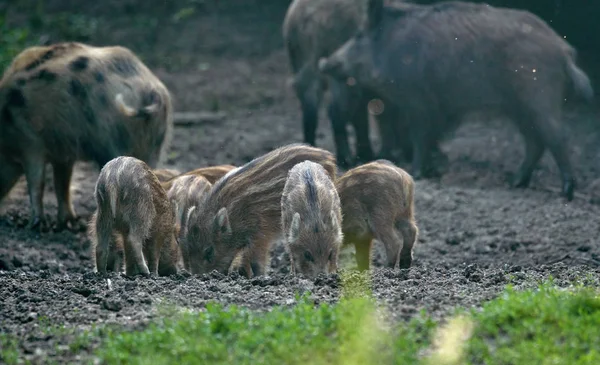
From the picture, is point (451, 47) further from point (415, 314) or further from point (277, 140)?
point (415, 314)

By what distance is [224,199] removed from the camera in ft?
26.7

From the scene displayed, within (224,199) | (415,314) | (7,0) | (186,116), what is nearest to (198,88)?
(186,116)

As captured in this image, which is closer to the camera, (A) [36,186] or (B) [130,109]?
(B) [130,109]

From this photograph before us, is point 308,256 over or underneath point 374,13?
underneath

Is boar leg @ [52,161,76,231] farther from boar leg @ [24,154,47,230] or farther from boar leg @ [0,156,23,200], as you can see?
boar leg @ [0,156,23,200]

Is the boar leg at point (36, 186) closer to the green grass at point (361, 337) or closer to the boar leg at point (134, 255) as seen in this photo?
A: the boar leg at point (134, 255)

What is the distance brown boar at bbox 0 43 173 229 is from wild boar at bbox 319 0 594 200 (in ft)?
10.8

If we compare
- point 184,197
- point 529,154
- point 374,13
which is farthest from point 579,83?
point 184,197

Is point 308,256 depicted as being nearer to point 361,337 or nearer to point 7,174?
point 361,337

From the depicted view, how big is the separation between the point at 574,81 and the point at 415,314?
256 inches

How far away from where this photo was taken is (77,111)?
9773mm

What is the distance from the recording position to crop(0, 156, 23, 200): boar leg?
10.5 m

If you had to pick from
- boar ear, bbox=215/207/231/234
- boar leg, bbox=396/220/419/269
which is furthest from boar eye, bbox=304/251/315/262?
boar leg, bbox=396/220/419/269

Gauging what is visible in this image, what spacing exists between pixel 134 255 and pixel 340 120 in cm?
586
